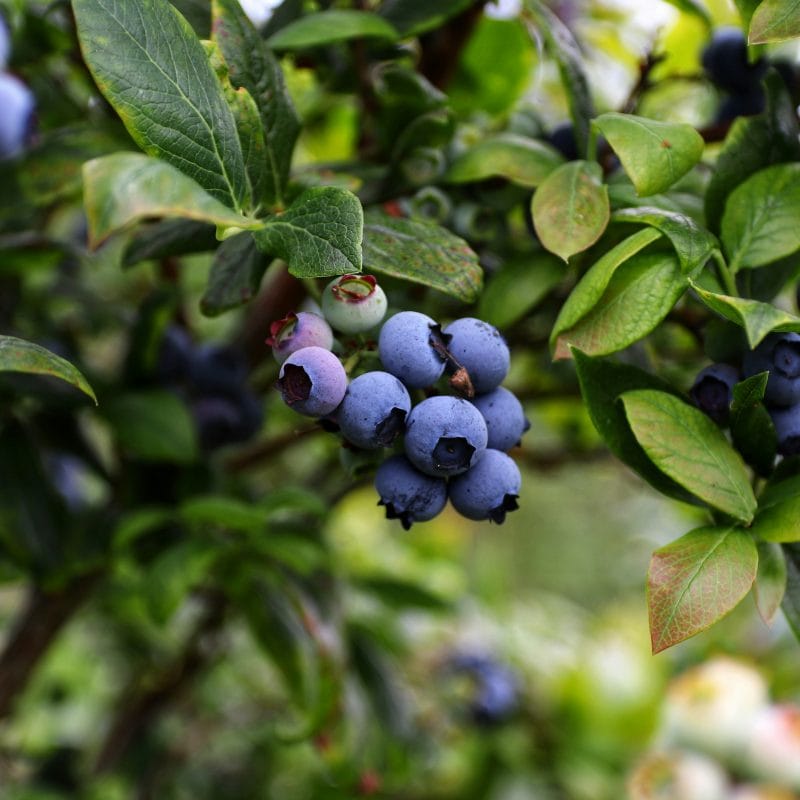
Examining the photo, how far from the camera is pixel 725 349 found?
1.48 ft

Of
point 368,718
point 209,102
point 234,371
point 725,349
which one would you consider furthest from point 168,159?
point 368,718

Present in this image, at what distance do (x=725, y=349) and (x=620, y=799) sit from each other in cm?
90

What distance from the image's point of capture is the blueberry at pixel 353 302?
39 centimetres

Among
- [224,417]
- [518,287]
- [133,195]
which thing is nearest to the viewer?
[133,195]

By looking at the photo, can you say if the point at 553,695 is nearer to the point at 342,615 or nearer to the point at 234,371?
the point at 342,615

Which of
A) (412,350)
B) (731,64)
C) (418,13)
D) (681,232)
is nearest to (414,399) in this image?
(412,350)

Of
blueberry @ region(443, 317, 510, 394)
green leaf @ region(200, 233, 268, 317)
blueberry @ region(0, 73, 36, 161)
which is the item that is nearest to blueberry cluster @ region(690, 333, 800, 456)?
blueberry @ region(443, 317, 510, 394)

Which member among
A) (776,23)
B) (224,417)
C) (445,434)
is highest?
(776,23)

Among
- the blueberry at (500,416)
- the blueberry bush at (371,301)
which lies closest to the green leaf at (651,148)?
the blueberry bush at (371,301)

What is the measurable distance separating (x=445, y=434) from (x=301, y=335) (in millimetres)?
75

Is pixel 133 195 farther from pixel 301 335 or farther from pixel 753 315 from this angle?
pixel 753 315

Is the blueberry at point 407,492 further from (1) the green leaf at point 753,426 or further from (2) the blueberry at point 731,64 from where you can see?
(2) the blueberry at point 731,64

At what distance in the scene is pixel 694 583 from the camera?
381 mm

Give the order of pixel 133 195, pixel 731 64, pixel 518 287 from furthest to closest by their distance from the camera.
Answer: pixel 731 64 < pixel 518 287 < pixel 133 195
